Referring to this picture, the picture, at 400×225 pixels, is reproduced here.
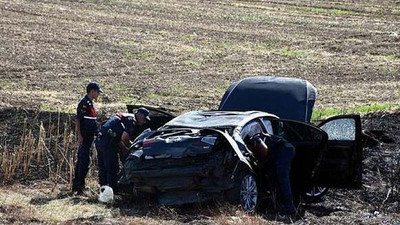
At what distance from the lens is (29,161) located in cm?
1650

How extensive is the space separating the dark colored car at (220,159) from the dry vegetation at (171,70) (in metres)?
0.36

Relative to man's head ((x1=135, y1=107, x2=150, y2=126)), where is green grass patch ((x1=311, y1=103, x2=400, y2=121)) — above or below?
below

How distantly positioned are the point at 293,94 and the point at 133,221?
5.20 metres

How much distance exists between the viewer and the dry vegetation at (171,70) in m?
14.5

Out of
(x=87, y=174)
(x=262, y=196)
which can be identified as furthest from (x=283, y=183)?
(x=87, y=174)

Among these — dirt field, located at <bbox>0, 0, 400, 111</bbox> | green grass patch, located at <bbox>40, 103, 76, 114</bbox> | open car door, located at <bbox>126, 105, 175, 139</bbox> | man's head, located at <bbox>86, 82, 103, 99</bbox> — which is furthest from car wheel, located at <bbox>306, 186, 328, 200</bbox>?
dirt field, located at <bbox>0, 0, 400, 111</bbox>

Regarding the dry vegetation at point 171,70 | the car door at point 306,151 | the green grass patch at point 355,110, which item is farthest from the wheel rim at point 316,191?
the green grass patch at point 355,110

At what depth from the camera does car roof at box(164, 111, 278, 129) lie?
14.3 meters

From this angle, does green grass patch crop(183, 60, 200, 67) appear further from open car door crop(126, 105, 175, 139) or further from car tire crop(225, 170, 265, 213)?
car tire crop(225, 170, 265, 213)

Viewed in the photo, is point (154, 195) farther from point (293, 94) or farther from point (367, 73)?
point (367, 73)

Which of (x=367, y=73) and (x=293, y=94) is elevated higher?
(x=293, y=94)

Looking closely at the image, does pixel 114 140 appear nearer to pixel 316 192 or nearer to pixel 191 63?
pixel 316 192

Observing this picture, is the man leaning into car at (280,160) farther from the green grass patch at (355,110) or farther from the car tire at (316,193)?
the green grass patch at (355,110)

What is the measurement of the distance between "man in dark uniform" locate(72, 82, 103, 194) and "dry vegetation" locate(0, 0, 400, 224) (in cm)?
31
